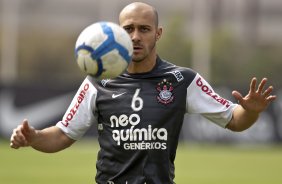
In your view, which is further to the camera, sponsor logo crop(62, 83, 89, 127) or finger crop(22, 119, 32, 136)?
sponsor logo crop(62, 83, 89, 127)

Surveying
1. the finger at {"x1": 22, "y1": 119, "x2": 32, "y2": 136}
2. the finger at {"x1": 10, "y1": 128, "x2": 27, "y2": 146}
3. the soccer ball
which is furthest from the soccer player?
the soccer ball

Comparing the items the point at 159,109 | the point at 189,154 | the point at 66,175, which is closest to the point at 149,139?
the point at 159,109

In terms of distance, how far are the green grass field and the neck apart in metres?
8.35

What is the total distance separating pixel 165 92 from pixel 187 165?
12502 mm

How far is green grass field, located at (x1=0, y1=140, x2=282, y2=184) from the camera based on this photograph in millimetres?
16906

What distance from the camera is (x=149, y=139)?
7.63 m

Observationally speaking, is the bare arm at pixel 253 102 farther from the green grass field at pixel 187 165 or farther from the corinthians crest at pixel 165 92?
the green grass field at pixel 187 165

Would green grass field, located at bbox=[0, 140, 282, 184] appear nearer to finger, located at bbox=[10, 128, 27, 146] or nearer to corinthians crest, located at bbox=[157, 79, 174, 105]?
corinthians crest, located at bbox=[157, 79, 174, 105]

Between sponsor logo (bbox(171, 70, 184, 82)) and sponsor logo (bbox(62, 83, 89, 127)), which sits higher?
sponsor logo (bbox(171, 70, 184, 82))

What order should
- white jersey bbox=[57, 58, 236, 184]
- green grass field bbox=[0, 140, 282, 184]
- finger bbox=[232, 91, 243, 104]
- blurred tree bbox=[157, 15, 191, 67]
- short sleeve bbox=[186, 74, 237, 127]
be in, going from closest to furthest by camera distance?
finger bbox=[232, 91, 243, 104] < white jersey bbox=[57, 58, 236, 184] < short sleeve bbox=[186, 74, 237, 127] < green grass field bbox=[0, 140, 282, 184] < blurred tree bbox=[157, 15, 191, 67]

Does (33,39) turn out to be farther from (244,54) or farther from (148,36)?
(148,36)

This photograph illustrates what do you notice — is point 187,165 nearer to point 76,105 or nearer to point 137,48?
point 76,105

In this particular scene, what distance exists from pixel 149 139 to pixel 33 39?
4841 centimetres

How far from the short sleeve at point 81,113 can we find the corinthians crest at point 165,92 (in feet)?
1.96
